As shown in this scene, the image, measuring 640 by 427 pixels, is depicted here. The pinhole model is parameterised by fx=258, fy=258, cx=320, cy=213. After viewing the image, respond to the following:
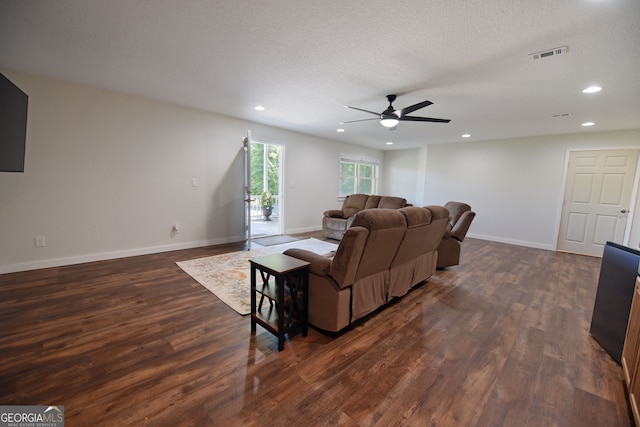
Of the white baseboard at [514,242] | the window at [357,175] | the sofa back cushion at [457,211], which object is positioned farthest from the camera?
the window at [357,175]

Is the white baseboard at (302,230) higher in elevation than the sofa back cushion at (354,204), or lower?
lower

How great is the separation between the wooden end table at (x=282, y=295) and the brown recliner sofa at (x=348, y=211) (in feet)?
11.4

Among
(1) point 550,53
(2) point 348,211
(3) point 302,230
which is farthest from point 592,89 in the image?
(3) point 302,230

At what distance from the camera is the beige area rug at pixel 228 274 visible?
2762 mm

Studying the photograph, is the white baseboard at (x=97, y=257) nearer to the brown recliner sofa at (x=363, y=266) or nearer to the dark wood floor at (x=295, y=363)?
the dark wood floor at (x=295, y=363)

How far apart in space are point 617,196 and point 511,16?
17.6ft

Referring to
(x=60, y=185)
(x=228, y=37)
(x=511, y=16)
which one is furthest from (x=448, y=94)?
(x=60, y=185)

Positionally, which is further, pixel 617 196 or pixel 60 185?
pixel 617 196

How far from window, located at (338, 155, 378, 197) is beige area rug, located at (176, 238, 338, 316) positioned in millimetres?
3414

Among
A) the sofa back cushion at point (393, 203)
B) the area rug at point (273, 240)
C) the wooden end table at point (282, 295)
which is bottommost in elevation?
the area rug at point (273, 240)

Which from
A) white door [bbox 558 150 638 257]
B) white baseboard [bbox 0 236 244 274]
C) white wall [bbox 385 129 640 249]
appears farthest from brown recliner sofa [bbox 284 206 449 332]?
white door [bbox 558 150 638 257]

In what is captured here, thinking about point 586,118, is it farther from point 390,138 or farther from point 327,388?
point 327,388

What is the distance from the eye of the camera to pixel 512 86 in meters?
2.99

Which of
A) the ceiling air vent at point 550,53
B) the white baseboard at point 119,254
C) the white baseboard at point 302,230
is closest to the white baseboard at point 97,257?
the white baseboard at point 119,254
